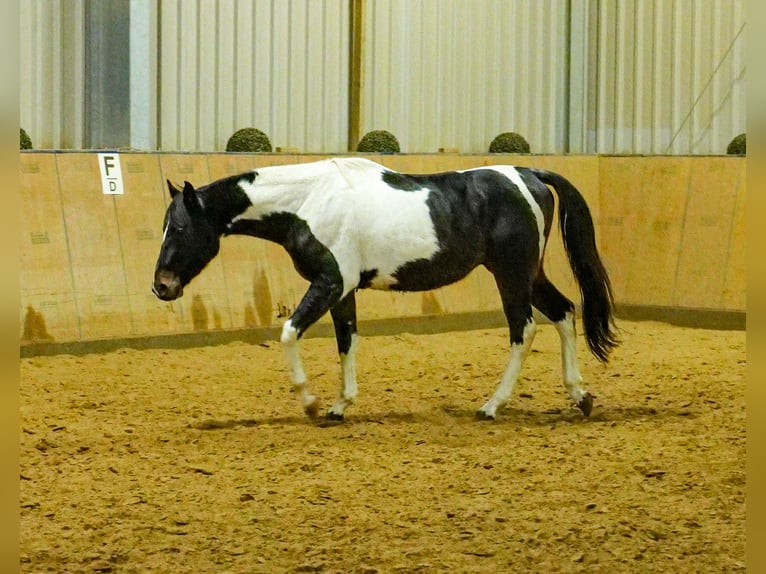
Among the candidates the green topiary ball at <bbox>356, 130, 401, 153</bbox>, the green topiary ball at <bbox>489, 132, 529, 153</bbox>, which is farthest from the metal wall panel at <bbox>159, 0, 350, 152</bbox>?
the green topiary ball at <bbox>489, 132, 529, 153</bbox>

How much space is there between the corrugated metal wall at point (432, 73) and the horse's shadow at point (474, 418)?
5320 mm

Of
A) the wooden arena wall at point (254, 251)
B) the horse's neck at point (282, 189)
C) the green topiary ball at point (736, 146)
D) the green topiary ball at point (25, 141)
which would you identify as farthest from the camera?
the green topiary ball at point (736, 146)

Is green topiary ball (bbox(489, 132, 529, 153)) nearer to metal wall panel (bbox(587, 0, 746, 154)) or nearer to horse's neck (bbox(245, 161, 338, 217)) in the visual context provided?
metal wall panel (bbox(587, 0, 746, 154))

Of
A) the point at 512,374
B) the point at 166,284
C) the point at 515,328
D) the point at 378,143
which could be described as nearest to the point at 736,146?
the point at 378,143

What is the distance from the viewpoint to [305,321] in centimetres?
640

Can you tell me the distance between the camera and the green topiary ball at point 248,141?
449 inches

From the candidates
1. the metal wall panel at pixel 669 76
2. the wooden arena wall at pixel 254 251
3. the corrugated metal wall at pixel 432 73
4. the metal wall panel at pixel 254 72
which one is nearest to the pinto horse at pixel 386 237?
the wooden arena wall at pixel 254 251

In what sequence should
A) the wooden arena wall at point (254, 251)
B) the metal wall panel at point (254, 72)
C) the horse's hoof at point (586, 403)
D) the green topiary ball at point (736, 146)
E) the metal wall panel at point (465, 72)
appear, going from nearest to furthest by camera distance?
the horse's hoof at point (586, 403), the wooden arena wall at point (254, 251), the metal wall panel at point (254, 72), the green topiary ball at point (736, 146), the metal wall panel at point (465, 72)

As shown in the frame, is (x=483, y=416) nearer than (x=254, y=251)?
Yes

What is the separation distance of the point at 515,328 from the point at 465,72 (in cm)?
803

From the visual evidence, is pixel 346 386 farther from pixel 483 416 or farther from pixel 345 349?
pixel 483 416

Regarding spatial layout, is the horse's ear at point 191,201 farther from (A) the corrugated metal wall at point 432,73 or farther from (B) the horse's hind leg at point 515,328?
(A) the corrugated metal wall at point 432,73

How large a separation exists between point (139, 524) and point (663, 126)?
37.5 feet

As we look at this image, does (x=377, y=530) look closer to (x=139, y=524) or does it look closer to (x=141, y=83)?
(x=139, y=524)
